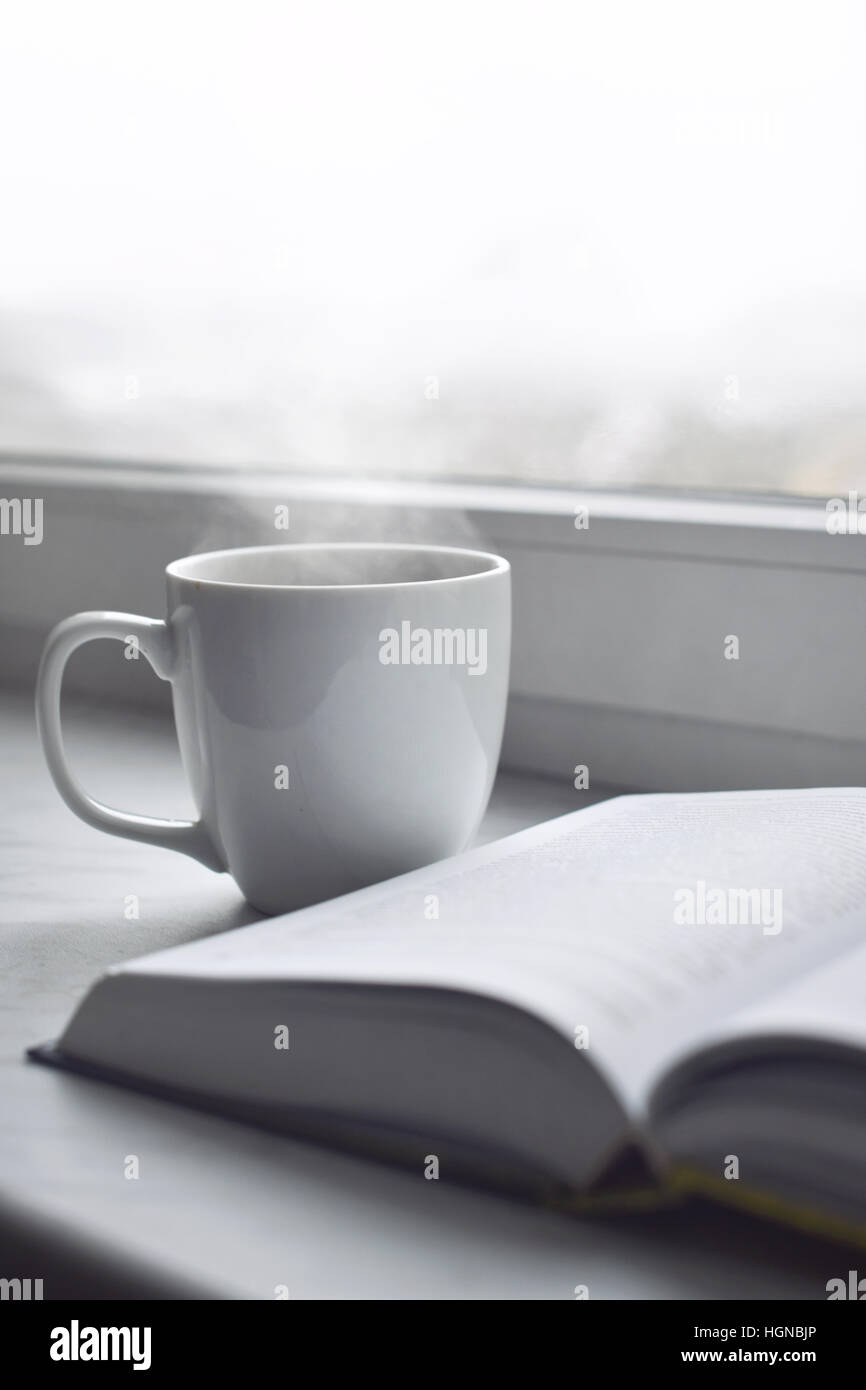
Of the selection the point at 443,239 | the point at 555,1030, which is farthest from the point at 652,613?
the point at 555,1030

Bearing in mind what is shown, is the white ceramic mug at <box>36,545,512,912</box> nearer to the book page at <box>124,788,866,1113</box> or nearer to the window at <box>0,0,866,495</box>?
the book page at <box>124,788,866,1113</box>

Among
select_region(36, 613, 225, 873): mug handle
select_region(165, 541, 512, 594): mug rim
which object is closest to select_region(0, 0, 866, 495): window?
select_region(165, 541, 512, 594): mug rim

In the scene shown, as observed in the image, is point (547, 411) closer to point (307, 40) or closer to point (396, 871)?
point (307, 40)

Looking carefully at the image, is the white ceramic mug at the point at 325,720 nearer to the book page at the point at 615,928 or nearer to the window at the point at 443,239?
the book page at the point at 615,928

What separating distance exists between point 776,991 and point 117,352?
0.93 m

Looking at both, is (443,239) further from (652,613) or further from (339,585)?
(339,585)

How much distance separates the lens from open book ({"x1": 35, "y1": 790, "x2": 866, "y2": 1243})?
0.30 meters

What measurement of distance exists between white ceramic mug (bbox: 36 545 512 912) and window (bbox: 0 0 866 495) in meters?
0.35

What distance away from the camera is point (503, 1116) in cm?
33

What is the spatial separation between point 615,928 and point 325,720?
16cm

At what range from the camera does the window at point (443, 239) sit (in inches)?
30.7

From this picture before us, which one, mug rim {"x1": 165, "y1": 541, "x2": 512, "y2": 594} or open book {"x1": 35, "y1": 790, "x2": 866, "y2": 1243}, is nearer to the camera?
open book {"x1": 35, "y1": 790, "x2": 866, "y2": 1243}

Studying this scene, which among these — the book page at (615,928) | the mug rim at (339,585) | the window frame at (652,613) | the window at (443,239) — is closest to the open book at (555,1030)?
the book page at (615,928)

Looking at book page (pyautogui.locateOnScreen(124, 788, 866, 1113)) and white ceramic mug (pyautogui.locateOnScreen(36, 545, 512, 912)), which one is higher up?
white ceramic mug (pyautogui.locateOnScreen(36, 545, 512, 912))
